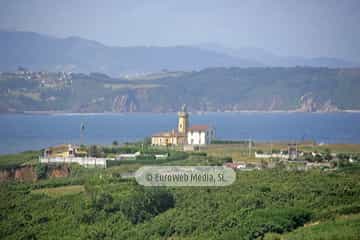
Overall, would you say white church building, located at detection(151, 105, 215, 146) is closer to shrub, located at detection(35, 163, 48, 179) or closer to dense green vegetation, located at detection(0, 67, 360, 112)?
shrub, located at detection(35, 163, 48, 179)

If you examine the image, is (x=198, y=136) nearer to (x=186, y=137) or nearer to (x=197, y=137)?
(x=197, y=137)

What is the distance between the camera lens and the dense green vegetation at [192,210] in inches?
984

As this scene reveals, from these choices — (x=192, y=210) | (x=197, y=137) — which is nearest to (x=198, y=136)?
(x=197, y=137)

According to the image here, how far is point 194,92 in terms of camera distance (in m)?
171

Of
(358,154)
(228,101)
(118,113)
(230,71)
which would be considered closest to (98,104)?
(118,113)

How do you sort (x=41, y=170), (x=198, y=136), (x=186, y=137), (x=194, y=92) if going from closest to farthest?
(x=41, y=170) → (x=198, y=136) → (x=186, y=137) → (x=194, y=92)

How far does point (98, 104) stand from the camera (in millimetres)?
154375

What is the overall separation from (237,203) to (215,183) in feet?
13.9

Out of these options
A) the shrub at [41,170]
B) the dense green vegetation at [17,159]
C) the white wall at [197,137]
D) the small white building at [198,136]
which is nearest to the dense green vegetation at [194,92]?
the small white building at [198,136]

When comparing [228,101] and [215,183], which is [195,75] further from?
[215,183]

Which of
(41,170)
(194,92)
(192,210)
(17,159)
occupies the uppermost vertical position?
(194,92)

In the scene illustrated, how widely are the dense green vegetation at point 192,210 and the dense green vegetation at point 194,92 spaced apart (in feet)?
367

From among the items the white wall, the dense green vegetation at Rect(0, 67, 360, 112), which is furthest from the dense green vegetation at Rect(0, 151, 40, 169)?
the dense green vegetation at Rect(0, 67, 360, 112)

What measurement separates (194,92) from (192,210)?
14406cm
